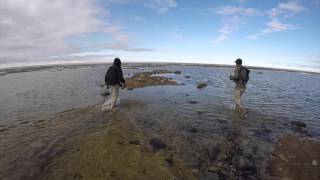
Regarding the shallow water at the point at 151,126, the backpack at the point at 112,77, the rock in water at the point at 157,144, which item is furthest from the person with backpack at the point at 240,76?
the rock in water at the point at 157,144

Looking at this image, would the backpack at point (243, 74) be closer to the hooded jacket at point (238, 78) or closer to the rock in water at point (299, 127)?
the hooded jacket at point (238, 78)

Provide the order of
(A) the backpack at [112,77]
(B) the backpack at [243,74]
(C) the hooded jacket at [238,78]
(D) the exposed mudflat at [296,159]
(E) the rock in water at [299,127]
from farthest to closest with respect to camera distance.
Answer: (C) the hooded jacket at [238,78] < (B) the backpack at [243,74] < (A) the backpack at [112,77] < (E) the rock in water at [299,127] < (D) the exposed mudflat at [296,159]

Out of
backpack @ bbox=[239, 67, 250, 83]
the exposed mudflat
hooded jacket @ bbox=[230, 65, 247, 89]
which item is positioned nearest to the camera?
the exposed mudflat

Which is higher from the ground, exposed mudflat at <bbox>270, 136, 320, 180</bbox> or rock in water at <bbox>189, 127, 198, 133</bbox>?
rock in water at <bbox>189, 127, 198, 133</bbox>

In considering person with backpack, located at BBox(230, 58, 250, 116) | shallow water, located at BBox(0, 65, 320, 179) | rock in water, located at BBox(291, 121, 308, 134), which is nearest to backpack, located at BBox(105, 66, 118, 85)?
shallow water, located at BBox(0, 65, 320, 179)

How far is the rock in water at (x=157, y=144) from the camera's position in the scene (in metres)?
10.4

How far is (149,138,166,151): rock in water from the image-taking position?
10.4 meters

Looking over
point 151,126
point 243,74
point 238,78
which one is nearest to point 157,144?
point 151,126

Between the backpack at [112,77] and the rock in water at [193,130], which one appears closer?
the rock in water at [193,130]

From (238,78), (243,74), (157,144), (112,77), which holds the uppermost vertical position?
(243,74)

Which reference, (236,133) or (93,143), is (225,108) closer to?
(236,133)

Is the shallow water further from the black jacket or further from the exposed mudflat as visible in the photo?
the black jacket

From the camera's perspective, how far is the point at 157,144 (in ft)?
35.1

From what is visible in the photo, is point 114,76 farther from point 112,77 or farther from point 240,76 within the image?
point 240,76
